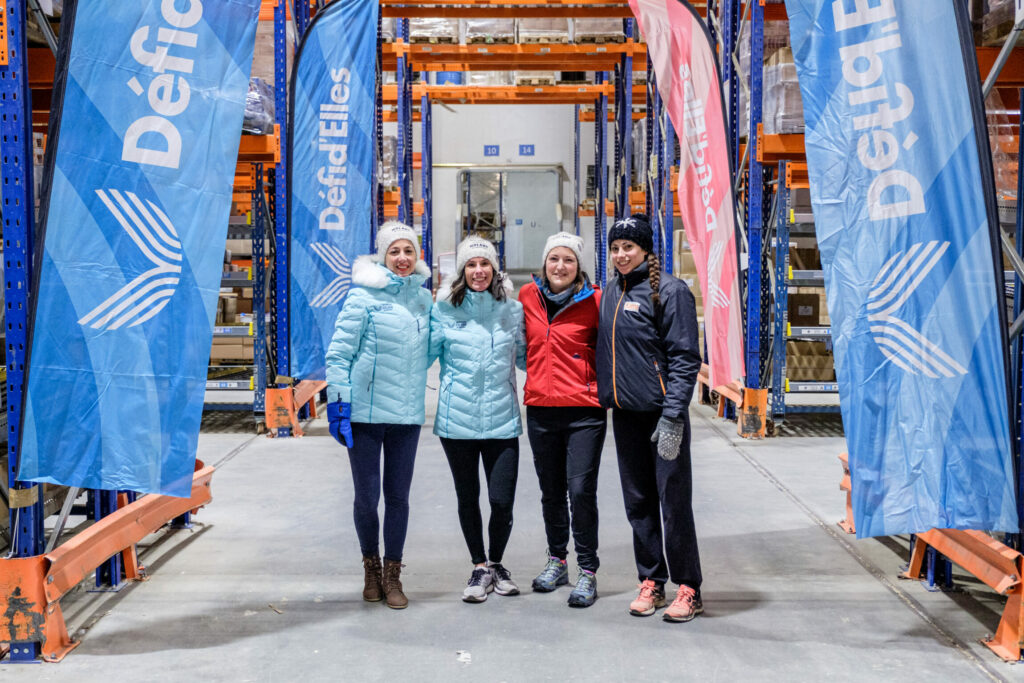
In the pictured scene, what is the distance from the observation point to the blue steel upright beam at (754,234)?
334 inches

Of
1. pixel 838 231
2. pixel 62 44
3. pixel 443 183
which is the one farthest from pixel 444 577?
pixel 443 183

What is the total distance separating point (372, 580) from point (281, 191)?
519 centimetres

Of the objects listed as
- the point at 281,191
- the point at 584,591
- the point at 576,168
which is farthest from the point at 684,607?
the point at 576,168

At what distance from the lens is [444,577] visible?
486 centimetres

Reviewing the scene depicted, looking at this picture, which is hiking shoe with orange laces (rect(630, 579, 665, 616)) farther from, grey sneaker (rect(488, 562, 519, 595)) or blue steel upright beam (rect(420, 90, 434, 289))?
blue steel upright beam (rect(420, 90, 434, 289))

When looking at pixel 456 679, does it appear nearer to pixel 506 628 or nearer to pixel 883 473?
pixel 506 628

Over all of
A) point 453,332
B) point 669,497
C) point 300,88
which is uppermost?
point 300,88

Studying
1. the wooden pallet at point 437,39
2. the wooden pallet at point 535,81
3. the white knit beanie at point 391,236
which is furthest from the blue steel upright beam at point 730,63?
the wooden pallet at point 535,81

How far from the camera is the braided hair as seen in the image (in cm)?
419

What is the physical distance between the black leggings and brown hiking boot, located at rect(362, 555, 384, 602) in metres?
0.44

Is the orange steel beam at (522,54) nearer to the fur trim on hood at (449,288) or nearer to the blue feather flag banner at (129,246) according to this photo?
the fur trim on hood at (449,288)

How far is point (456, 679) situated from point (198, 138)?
2246mm

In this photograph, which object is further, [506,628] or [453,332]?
[453,332]

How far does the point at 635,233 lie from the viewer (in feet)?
14.0
